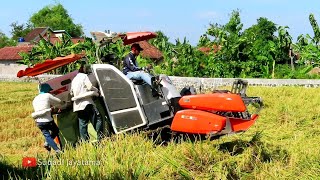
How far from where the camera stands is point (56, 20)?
68.4 meters

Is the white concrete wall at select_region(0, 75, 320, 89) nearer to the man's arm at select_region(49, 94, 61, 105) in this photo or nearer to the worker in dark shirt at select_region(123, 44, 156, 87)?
the worker in dark shirt at select_region(123, 44, 156, 87)

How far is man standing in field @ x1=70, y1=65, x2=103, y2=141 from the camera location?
233 inches

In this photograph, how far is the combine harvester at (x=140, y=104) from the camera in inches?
213

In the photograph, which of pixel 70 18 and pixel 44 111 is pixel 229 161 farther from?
pixel 70 18

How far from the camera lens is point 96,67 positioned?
6.09 metres

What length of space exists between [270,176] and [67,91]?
3222 millimetres

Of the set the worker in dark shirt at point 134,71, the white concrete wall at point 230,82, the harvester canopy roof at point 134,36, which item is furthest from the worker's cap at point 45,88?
the white concrete wall at point 230,82

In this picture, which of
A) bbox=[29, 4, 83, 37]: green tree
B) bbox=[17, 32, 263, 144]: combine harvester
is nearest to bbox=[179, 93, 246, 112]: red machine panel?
bbox=[17, 32, 263, 144]: combine harvester

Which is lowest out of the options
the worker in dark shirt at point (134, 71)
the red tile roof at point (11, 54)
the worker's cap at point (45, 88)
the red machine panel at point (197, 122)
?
the red machine panel at point (197, 122)

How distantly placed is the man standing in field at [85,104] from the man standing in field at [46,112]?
337mm

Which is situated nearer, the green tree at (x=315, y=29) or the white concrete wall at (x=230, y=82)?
the white concrete wall at (x=230, y=82)

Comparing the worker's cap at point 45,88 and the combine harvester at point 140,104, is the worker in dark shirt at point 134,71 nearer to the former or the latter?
the combine harvester at point 140,104

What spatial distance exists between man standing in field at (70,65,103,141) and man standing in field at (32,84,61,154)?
0.34 meters

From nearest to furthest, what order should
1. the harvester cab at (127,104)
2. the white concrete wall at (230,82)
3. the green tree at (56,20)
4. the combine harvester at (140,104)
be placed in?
the combine harvester at (140,104)
the harvester cab at (127,104)
the white concrete wall at (230,82)
the green tree at (56,20)
